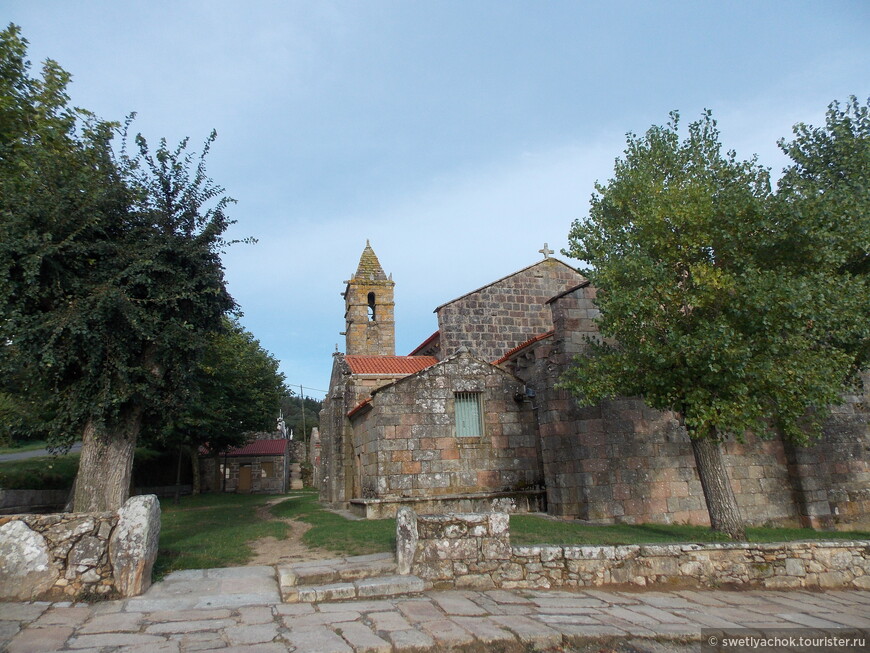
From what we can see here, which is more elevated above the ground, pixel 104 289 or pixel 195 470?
pixel 104 289

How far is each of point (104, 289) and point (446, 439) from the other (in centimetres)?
951

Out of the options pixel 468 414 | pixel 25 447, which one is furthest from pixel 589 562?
pixel 25 447

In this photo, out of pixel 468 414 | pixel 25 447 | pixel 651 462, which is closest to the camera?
pixel 651 462

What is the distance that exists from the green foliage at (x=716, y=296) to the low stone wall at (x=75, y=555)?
27.8ft

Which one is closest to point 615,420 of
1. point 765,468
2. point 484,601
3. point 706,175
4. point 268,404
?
point 765,468

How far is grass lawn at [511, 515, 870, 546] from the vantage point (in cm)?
1028

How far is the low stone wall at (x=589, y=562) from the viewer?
7.94 metres

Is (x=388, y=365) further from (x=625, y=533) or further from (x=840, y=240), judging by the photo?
(x=840, y=240)

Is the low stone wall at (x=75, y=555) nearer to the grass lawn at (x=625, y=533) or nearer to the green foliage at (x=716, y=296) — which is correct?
the grass lawn at (x=625, y=533)

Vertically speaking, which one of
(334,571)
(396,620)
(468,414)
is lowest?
(396,620)

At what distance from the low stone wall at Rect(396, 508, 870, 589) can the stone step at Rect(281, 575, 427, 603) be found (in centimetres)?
35

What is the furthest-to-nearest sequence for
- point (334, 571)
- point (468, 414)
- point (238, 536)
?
1. point (468, 414)
2. point (238, 536)
3. point (334, 571)

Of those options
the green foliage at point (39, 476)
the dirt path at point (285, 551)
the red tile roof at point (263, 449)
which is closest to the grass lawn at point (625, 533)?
the dirt path at point (285, 551)

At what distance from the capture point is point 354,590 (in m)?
7.27
